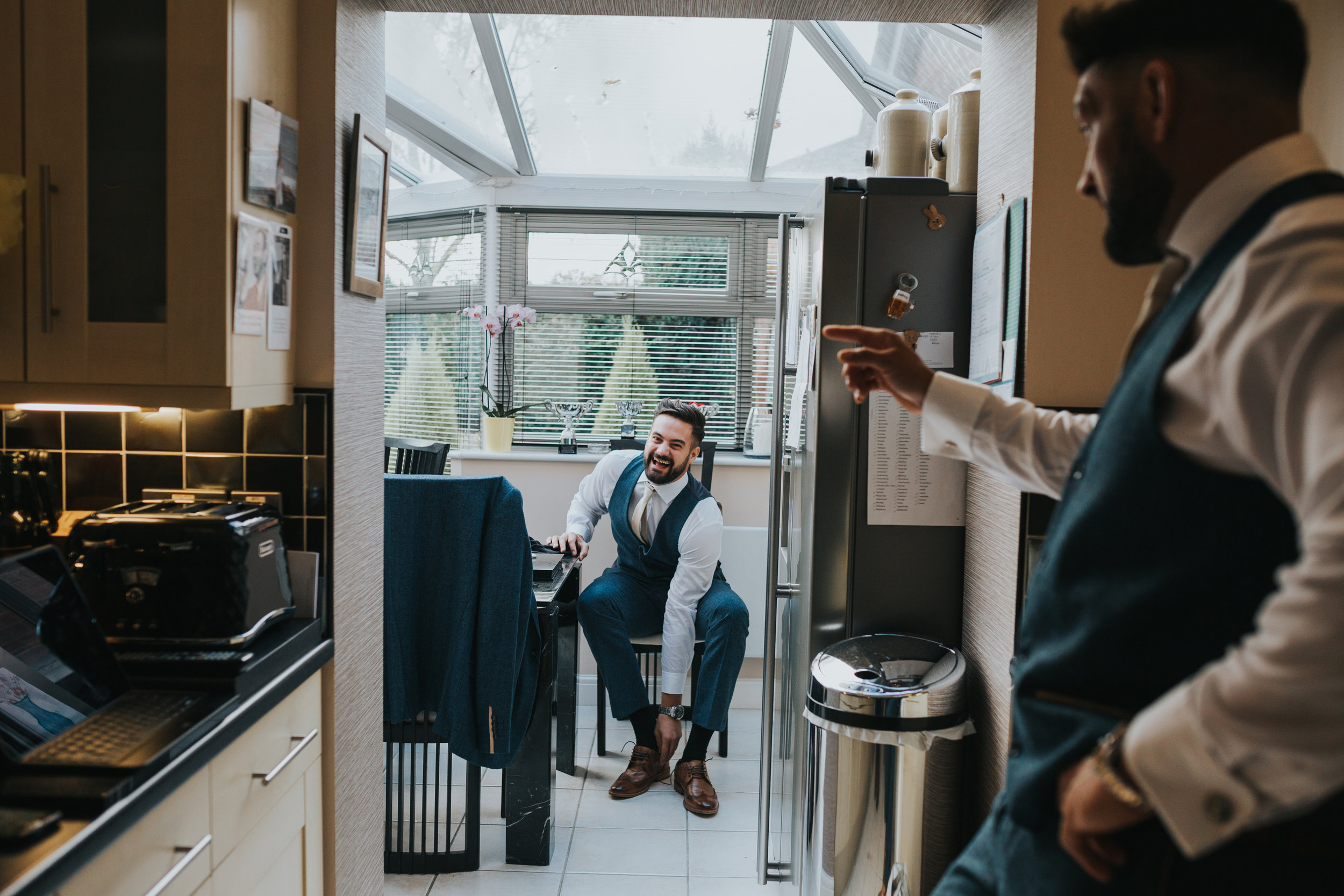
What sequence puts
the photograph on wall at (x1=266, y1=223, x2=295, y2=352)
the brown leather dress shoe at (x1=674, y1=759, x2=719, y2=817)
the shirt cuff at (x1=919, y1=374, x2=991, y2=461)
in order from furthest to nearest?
the brown leather dress shoe at (x1=674, y1=759, x2=719, y2=817), the photograph on wall at (x1=266, y1=223, x2=295, y2=352), the shirt cuff at (x1=919, y1=374, x2=991, y2=461)

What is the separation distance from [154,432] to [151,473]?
0.08 meters

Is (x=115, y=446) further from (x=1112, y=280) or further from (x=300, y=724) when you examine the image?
(x=1112, y=280)

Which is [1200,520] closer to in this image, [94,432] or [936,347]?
[936,347]

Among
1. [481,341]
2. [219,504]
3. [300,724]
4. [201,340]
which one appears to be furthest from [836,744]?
[481,341]

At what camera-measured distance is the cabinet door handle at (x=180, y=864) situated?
1.16m

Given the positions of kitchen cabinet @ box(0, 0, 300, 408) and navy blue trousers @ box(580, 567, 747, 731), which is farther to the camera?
navy blue trousers @ box(580, 567, 747, 731)

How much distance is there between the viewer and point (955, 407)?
1.24 m

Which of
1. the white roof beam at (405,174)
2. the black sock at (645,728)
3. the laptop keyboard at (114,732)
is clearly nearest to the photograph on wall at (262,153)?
the laptop keyboard at (114,732)

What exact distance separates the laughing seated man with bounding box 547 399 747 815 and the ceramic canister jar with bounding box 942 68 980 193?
160 cm

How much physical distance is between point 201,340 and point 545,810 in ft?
5.57

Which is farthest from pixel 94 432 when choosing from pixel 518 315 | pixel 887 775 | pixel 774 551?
pixel 518 315

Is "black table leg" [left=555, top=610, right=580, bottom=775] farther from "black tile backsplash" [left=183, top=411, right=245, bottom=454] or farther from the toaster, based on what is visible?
the toaster

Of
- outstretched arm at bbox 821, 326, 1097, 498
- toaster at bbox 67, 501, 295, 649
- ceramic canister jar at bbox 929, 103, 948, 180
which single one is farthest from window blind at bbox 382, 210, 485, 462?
outstretched arm at bbox 821, 326, 1097, 498

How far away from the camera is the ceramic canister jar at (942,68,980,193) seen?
6.56 feet
